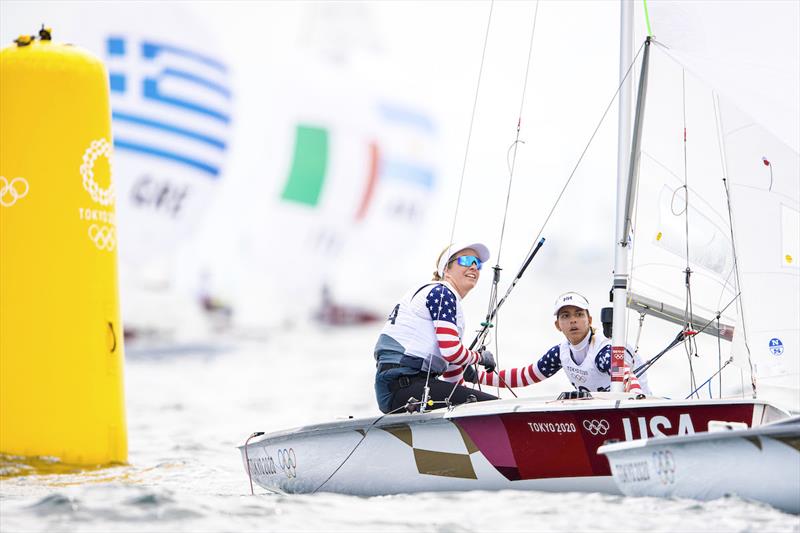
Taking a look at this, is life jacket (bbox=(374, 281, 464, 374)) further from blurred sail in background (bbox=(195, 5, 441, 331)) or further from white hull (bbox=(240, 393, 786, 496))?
blurred sail in background (bbox=(195, 5, 441, 331))

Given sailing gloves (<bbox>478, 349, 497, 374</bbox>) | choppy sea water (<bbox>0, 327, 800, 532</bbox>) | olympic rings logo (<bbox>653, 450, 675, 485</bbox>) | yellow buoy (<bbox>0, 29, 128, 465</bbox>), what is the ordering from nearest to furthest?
choppy sea water (<bbox>0, 327, 800, 532</bbox>) < olympic rings logo (<bbox>653, 450, 675, 485</bbox>) < sailing gloves (<bbox>478, 349, 497, 374</bbox>) < yellow buoy (<bbox>0, 29, 128, 465</bbox>)

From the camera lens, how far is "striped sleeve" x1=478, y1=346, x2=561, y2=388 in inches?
219

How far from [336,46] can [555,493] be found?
28.8m

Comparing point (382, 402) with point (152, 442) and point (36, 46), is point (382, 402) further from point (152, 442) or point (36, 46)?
point (152, 442)

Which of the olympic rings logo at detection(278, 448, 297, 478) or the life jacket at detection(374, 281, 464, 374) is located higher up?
the life jacket at detection(374, 281, 464, 374)

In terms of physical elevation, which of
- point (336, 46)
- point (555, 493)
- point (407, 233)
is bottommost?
point (555, 493)

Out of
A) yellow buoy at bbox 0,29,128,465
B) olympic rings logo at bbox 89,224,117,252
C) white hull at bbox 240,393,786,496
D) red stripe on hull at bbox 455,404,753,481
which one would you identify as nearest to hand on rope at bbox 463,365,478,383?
white hull at bbox 240,393,786,496

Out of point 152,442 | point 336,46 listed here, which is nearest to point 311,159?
point 336,46

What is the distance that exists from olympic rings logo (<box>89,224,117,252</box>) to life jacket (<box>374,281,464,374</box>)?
1690 millimetres

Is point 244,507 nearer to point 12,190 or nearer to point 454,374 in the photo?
point 454,374

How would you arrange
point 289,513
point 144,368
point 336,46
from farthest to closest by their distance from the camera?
point 336,46 → point 144,368 → point 289,513

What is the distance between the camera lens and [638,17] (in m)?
5.54

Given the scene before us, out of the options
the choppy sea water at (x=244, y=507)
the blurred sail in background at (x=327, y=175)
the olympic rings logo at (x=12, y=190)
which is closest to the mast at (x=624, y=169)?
the choppy sea water at (x=244, y=507)

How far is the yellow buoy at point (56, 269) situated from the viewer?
552cm
